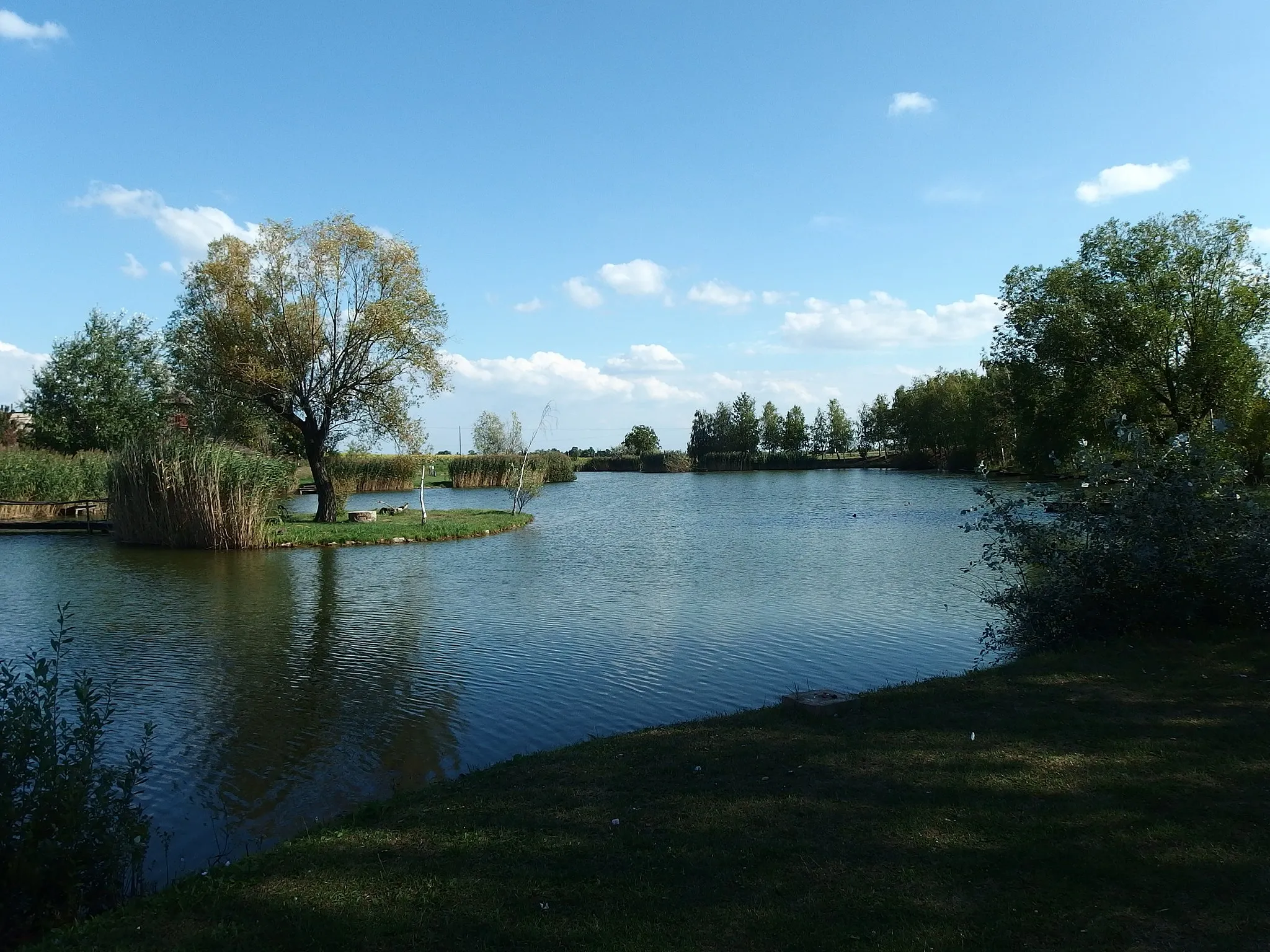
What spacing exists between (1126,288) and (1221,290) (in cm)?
385

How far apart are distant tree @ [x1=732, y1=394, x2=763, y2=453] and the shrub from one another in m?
8.28

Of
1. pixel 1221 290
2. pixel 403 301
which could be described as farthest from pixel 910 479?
pixel 403 301

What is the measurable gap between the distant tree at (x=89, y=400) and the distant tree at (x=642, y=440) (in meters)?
78.7

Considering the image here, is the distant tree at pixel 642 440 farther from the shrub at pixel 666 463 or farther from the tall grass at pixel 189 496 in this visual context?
the tall grass at pixel 189 496

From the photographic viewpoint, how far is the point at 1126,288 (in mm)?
31922

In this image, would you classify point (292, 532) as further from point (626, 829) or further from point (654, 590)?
point (626, 829)

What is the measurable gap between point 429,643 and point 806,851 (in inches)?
374

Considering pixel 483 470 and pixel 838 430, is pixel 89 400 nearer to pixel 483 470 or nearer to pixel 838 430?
pixel 483 470

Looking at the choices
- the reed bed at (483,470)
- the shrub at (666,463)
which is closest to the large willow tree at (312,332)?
the reed bed at (483,470)

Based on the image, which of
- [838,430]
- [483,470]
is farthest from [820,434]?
[483,470]

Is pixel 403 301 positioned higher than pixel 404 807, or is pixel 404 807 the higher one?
pixel 403 301

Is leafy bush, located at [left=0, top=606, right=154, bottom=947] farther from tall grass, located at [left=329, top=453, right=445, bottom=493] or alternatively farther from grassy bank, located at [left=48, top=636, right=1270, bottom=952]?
tall grass, located at [left=329, top=453, right=445, bottom=493]

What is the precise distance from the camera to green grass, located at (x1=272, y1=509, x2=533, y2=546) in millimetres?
26891

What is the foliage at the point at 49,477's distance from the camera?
34.0 metres
